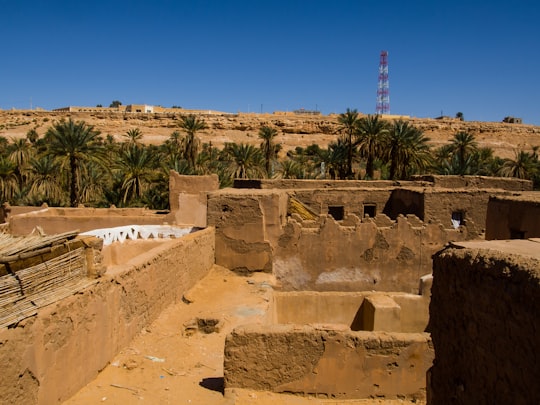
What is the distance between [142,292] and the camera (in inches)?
282

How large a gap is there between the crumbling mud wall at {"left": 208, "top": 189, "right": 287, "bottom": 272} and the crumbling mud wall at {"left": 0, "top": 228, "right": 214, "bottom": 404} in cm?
287

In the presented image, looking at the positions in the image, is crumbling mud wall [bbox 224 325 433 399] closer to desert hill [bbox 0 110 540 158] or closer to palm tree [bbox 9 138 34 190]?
palm tree [bbox 9 138 34 190]

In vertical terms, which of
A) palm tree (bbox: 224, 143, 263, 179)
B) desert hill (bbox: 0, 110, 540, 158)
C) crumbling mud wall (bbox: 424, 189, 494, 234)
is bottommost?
crumbling mud wall (bbox: 424, 189, 494, 234)

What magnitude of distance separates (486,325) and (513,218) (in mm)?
7369

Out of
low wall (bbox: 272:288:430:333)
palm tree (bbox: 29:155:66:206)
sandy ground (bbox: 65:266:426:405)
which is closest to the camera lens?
sandy ground (bbox: 65:266:426:405)

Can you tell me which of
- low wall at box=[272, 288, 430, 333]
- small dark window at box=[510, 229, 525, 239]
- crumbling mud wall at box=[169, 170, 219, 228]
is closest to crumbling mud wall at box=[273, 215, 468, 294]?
small dark window at box=[510, 229, 525, 239]

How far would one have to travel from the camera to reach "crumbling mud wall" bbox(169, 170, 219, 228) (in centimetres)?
1734

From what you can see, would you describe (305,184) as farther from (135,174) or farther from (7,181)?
(7,181)

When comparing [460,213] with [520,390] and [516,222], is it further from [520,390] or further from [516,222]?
[520,390]

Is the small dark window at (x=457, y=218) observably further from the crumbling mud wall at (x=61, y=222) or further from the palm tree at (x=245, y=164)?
the palm tree at (x=245, y=164)

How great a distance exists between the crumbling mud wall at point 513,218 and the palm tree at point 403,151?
54.0 feet

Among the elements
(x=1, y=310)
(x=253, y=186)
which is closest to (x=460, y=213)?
(x=253, y=186)

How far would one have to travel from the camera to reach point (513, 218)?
962 centimetres

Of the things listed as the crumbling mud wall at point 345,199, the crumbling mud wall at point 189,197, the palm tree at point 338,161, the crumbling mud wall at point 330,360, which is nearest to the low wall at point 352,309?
the crumbling mud wall at point 330,360
